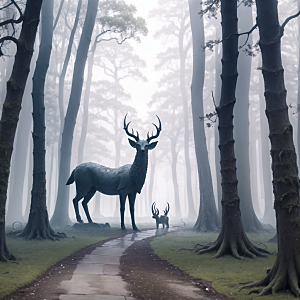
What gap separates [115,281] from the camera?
14.9 ft

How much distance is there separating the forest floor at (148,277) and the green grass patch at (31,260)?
0.42 ft

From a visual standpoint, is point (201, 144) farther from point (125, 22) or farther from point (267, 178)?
point (267, 178)

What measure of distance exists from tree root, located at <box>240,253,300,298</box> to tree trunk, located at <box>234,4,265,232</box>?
8085 millimetres

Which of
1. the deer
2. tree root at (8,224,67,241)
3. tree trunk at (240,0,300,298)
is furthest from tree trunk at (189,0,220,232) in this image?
tree trunk at (240,0,300,298)

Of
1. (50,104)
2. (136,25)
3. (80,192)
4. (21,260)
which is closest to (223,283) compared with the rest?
(21,260)

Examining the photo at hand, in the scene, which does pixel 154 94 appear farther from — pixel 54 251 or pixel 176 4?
pixel 54 251

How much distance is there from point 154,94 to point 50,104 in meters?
10.5

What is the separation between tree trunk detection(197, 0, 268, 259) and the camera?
6.84 meters

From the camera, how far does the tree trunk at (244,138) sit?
12.1 meters

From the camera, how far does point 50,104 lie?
1169 inches

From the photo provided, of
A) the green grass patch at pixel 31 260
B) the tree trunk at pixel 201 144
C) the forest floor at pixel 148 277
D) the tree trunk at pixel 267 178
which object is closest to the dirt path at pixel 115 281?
the forest floor at pixel 148 277

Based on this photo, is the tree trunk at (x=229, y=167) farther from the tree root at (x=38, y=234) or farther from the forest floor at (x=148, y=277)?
the tree root at (x=38, y=234)

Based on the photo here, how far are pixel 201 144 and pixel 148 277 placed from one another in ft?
32.5

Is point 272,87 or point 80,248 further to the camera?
point 80,248
